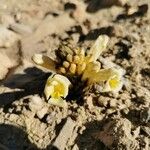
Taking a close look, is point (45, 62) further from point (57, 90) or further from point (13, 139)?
point (13, 139)

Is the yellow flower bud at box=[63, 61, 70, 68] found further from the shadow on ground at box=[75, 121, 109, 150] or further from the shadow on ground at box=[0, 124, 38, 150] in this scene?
the shadow on ground at box=[0, 124, 38, 150]

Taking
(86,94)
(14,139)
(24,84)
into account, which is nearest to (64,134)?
(14,139)

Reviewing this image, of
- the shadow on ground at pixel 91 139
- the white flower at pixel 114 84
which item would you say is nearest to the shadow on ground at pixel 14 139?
the shadow on ground at pixel 91 139

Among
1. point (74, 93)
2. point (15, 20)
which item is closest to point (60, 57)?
point (74, 93)

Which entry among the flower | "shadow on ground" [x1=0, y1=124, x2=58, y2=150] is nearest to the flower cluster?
the flower

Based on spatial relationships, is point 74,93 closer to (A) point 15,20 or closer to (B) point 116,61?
(B) point 116,61

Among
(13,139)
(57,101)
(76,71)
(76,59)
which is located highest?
(76,59)
